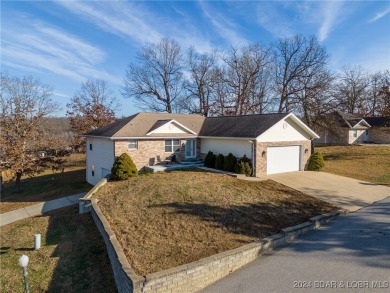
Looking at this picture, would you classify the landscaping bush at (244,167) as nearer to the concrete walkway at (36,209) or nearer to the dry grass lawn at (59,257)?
the dry grass lawn at (59,257)

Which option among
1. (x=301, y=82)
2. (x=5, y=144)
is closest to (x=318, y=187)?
(x=301, y=82)

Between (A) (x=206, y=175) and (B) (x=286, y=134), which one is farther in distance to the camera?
(B) (x=286, y=134)

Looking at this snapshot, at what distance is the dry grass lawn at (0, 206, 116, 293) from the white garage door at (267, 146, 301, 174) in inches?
464

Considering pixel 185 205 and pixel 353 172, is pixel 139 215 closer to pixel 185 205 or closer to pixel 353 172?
pixel 185 205

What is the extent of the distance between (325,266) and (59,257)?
8.61 metres

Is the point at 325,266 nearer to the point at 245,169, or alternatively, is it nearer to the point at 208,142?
the point at 245,169

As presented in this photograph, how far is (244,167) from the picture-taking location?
16.8 m

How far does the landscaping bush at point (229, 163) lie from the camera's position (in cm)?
1772

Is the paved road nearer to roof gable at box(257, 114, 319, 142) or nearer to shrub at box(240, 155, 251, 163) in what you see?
shrub at box(240, 155, 251, 163)

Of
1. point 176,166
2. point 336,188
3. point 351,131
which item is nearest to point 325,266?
point 336,188

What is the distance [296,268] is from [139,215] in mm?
6113

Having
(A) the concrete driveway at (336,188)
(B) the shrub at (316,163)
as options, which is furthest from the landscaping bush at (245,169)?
(B) the shrub at (316,163)

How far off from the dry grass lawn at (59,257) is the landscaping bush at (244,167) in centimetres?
928

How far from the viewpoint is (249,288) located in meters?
6.45
